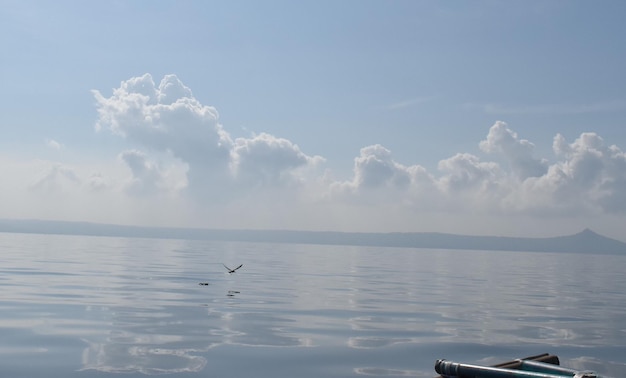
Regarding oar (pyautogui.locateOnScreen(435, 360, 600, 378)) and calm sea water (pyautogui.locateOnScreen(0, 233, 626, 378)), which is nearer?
oar (pyautogui.locateOnScreen(435, 360, 600, 378))

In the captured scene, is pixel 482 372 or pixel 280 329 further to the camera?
pixel 280 329

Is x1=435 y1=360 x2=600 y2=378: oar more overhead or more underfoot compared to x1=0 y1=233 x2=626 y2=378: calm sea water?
more overhead

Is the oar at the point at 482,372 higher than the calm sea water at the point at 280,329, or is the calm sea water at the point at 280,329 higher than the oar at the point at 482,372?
the oar at the point at 482,372

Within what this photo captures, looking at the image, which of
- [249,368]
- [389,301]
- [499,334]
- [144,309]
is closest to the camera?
[249,368]

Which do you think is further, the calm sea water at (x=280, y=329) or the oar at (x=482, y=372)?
the calm sea water at (x=280, y=329)

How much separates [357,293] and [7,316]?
21142 millimetres

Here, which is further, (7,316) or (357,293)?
(357,293)

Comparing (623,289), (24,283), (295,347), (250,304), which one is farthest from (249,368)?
(623,289)

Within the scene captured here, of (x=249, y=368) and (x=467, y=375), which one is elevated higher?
(x=467, y=375)

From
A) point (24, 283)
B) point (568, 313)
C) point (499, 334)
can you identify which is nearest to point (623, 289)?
point (568, 313)

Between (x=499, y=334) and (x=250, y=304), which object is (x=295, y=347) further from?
(x=250, y=304)

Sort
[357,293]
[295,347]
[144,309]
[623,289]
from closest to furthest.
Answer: [295,347]
[144,309]
[357,293]
[623,289]

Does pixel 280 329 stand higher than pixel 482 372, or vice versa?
pixel 482 372

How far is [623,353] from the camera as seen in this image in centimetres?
2125
